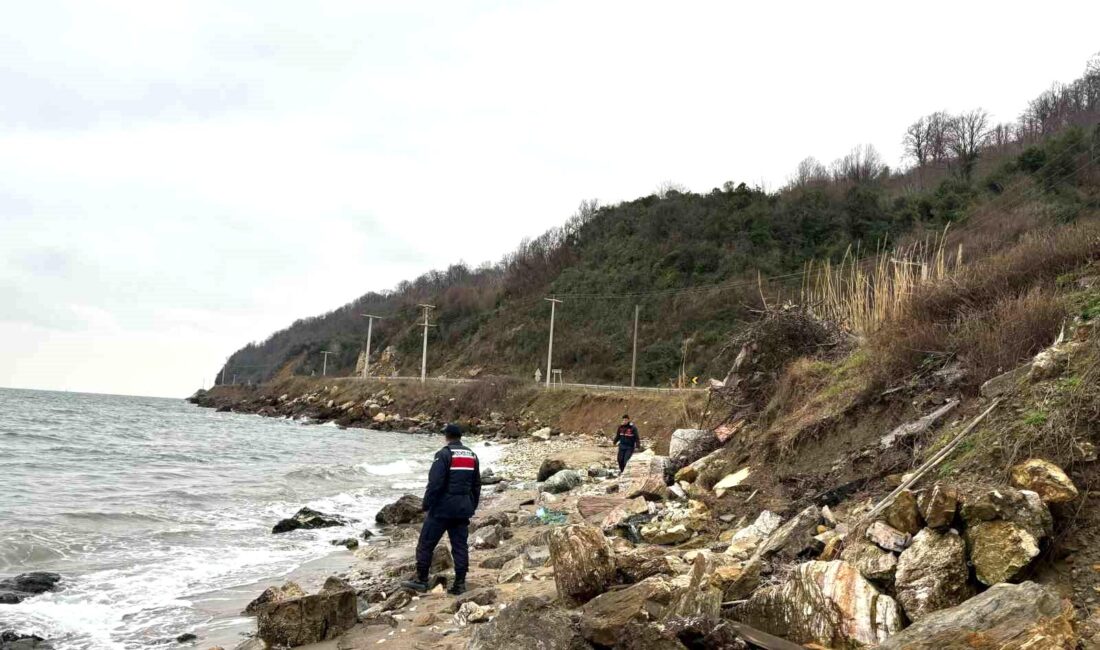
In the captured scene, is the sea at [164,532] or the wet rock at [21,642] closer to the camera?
the wet rock at [21,642]

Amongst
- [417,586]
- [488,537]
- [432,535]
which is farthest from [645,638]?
[488,537]

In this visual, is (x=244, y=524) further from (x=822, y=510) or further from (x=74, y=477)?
(x=822, y=510)

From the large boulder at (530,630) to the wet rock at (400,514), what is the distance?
27.0ft

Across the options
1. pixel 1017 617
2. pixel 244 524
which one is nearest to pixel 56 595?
pixel 244 524

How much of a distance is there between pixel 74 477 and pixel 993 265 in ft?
64.0

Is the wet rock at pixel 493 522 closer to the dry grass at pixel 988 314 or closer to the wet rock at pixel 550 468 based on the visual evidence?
the wet rock at pixel 550 468

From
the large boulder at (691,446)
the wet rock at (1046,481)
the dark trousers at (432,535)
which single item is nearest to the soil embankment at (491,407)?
the large boulder at (691,446)

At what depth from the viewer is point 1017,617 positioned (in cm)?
296

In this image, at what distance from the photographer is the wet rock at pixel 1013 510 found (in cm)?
376

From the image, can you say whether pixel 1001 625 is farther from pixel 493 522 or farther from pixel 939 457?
pixel 493 522

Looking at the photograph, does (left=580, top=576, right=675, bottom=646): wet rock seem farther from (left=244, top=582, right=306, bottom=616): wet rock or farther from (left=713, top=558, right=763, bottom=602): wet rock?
(left=244, top=582, right=306, bottom=616): wet rock

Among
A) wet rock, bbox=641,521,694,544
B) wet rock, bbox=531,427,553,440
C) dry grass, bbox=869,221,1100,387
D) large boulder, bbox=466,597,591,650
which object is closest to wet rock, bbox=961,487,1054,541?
large boulder, bbox=466,597,591,650

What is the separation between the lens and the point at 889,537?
4230mm

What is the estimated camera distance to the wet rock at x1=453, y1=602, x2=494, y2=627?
5.61 meters
